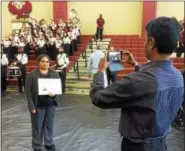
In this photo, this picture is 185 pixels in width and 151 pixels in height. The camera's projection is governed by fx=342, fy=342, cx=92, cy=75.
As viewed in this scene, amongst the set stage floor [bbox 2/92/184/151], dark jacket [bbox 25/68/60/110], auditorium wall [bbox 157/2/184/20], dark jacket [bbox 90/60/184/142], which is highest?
auditorium wall [bbox 157/2/184/20]

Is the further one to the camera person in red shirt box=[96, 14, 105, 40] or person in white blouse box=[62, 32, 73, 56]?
person in red shirt box=[96, 14, 105, 40]

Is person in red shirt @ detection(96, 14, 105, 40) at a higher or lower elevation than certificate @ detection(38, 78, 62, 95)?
higher

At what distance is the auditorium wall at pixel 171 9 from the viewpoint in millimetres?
16777

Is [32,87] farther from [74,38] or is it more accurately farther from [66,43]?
[74,38]

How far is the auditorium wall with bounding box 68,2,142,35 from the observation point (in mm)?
17672

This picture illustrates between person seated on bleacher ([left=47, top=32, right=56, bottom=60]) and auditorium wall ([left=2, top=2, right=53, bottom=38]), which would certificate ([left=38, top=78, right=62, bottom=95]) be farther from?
auditorium wall ([left=2, top=2, right=53, bottom=38])

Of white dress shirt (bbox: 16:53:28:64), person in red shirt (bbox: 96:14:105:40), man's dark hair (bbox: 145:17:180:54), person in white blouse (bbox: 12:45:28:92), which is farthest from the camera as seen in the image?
person in red shirt (bbox: 96:14:105:40)

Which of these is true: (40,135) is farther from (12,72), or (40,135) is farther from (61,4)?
(61,4)

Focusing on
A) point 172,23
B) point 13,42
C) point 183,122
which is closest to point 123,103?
point 172,23

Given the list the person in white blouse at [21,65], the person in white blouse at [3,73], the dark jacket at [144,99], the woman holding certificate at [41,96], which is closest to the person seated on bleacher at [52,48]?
the person in white blouse at [21,65]

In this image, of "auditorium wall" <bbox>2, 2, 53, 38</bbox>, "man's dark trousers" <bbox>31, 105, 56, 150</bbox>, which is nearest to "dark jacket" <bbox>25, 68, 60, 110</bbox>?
"man's dark trousers" <bbox>31, 105, 56, 150</bbox>

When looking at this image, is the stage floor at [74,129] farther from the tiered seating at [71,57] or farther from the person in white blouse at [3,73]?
the tiered seating at [71,57]

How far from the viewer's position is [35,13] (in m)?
18.3

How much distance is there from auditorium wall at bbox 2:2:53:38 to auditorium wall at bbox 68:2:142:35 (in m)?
1.21
